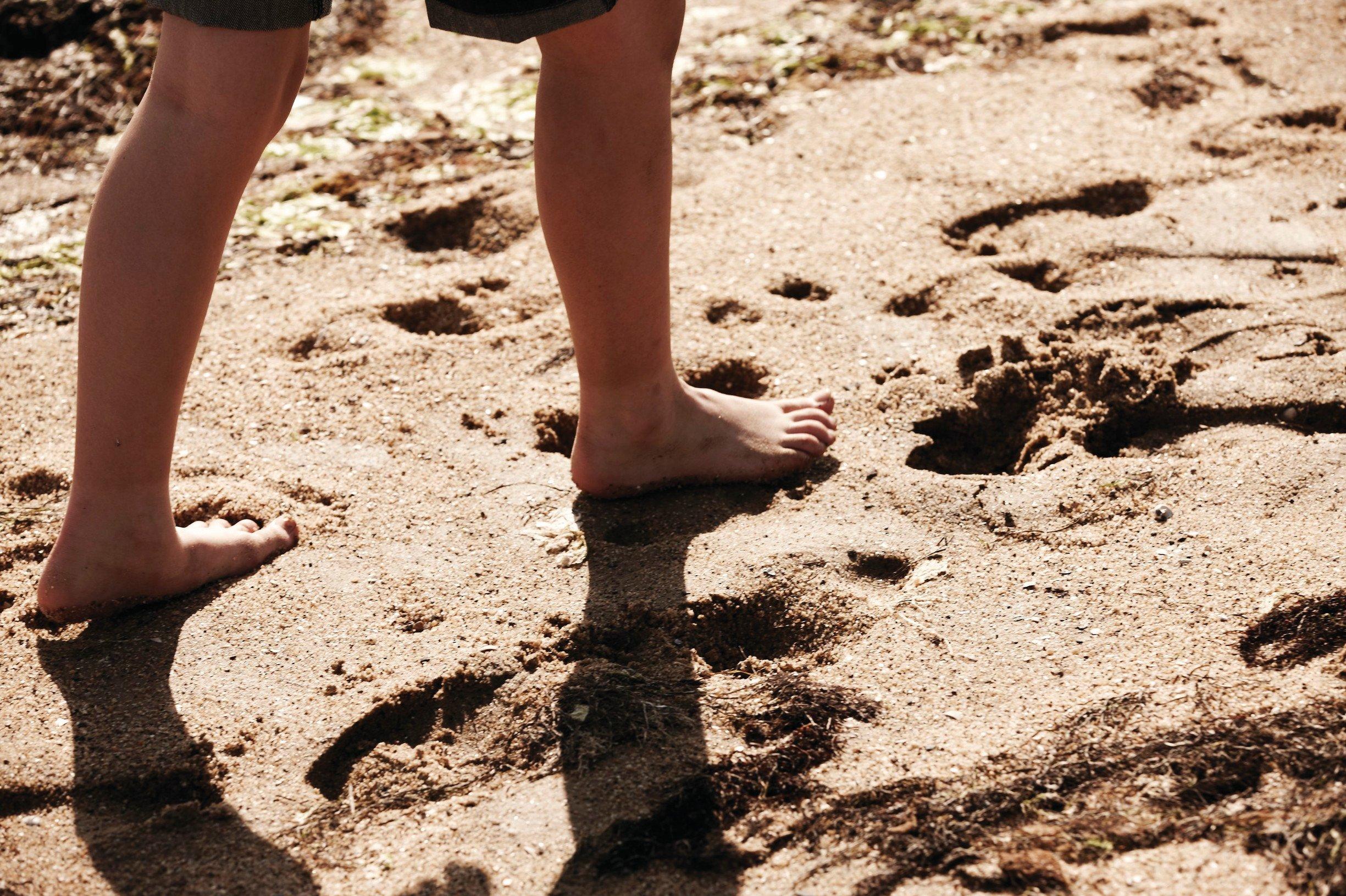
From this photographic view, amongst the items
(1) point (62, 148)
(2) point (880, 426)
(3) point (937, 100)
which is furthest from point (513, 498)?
(1) point (62, 148)

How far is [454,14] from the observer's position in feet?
5.16

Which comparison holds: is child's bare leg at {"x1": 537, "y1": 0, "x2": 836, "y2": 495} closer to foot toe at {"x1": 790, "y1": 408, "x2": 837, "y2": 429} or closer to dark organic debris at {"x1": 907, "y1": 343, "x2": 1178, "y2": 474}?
foot toe at {"x1": 790, "y1": 408, "x2": 837, "y2": 429}

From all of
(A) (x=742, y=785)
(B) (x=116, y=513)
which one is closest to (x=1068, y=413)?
(A) (x=742, y=785)

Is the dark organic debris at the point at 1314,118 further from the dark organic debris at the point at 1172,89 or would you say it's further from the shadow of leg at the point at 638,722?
the shadow of leg at the point at 638,722

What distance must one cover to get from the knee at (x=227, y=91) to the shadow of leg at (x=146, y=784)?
2.63 feet

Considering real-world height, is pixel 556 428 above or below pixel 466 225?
below

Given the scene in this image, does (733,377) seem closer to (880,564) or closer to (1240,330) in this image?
(880,564)

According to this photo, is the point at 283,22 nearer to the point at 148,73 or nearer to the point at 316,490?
the point at 316,490

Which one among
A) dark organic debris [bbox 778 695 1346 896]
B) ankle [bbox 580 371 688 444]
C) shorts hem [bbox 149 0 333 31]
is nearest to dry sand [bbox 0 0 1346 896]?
dark organic debris [bbox 778 695 1346 896]

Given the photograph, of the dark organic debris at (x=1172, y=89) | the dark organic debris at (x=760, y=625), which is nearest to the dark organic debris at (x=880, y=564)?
the dark organic debris at (x=760, y=625)

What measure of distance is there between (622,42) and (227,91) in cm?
55

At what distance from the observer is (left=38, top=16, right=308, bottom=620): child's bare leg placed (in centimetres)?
150

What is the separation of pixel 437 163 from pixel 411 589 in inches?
66.9

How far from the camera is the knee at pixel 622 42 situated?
5.37 feet
